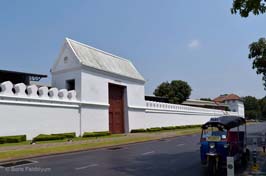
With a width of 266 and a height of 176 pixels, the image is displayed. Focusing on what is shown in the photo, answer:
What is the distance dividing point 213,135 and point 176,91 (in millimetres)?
65454

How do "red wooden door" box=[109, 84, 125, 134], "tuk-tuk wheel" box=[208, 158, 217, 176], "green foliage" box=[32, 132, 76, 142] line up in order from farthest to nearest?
1. "red wooden door" box=[109, 84, 125, 134]
2. "green foliage" box=[32, 132, 76, 142]
3. "tuk-tuk wheel" box=[208, 158, 217, 176]

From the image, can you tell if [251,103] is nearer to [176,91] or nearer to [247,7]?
[176,91]

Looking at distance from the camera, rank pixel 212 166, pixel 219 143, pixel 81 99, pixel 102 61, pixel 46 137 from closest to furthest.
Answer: pixel 212 166, pixel 219 143, pixel 46 137, pixel 81 99, pixel 102 61

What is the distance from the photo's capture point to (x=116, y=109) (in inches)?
1407

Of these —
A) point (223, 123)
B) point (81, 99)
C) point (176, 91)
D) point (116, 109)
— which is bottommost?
point (223, 123)

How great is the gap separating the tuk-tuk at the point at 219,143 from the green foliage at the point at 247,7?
471 centimetres

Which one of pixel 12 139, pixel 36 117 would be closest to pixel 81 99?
pixel 36 117

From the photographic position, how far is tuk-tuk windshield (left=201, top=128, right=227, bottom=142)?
10.9 metres

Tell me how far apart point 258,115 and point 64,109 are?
367 feet

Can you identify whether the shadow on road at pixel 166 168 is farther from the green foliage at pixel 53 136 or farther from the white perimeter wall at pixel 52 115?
the white perimeter wall at pixel 52 115

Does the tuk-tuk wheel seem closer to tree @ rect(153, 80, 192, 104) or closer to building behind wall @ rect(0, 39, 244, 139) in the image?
building behind wall @ rect(0, 39, 244, 139)

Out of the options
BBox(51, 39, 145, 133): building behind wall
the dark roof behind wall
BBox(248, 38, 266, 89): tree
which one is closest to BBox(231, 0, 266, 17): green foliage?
BBox(248, 38, 266, 89): tree

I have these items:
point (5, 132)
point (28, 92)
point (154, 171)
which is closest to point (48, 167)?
point (154, 171)

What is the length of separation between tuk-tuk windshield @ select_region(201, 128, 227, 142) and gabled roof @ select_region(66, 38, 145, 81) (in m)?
20.1
